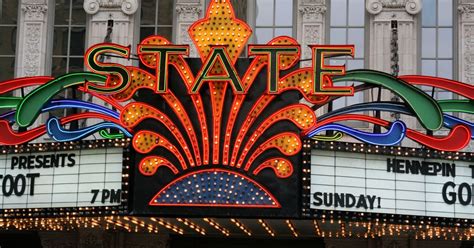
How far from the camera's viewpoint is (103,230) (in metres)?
21.0

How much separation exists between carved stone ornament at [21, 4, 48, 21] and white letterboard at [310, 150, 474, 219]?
8347mm

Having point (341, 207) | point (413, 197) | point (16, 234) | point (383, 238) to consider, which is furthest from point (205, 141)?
point (16, 234)

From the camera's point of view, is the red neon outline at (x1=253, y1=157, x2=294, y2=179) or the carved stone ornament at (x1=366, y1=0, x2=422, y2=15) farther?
the carved stone ornament at (x1=366, y1=0, x2=422, y2=15)

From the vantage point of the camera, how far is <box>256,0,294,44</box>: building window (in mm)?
22984

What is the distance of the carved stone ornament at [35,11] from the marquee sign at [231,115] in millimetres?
5465

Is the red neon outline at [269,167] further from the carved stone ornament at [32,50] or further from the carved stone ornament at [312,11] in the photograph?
the carved stone ornament at [32,50]

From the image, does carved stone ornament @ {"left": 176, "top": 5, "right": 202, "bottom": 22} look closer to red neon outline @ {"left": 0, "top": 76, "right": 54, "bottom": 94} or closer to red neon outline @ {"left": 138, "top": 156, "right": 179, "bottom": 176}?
red neon outline @ {"left": 0, "top": 76, "right": 54, "bottom": 94}

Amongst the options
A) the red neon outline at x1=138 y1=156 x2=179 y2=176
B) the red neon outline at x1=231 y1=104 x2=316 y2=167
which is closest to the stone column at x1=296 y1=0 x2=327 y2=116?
the red neon outline at x1=231 y1=104 x2=316 y2=167

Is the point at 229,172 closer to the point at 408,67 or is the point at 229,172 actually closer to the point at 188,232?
the point at 188,232

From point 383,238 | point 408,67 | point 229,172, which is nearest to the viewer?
point 229,172

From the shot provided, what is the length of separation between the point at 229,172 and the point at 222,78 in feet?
5.12

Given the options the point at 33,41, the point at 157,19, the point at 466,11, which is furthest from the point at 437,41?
the point at 33,41

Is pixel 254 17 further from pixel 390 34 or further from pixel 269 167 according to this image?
pixel 269 167

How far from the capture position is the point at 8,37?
23516mm
